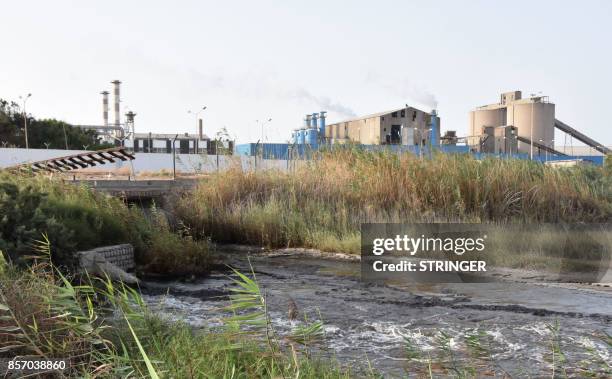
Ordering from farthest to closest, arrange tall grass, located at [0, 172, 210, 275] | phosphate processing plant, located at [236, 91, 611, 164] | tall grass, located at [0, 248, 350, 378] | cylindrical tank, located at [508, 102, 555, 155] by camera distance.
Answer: cylindrical tank, located at [508, 102, 555, 155]
phosphate processing plant, located at [236, 91, 611, 164]
tall grass, located at [0, 172, 210, 275]
tall grass, located at [0, 248, 350, 378]

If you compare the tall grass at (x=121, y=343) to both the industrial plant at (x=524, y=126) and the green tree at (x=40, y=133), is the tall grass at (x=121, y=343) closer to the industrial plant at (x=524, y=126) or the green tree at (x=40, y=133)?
the green tree at (x=40, y=133)

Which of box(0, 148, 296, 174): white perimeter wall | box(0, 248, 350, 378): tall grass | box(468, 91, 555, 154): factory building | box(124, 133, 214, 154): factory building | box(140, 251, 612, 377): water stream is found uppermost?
box(468, 91, 555, 154): factory building

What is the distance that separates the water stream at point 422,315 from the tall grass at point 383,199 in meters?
2.72

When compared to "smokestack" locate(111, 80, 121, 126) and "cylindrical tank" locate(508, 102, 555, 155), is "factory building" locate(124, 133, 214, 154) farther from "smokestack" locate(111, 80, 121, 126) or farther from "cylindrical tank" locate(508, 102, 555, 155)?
"cylindrical tank" locate(508, 102, 555, 155)

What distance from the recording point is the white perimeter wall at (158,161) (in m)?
17.5

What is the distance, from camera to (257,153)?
709 inches

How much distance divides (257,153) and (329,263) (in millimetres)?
6058

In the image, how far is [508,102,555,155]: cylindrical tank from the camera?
207 feet

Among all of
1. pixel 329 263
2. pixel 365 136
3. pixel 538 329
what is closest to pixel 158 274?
pixel 329 263

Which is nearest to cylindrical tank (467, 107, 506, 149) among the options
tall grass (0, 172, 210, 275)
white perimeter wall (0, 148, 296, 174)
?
white perimeter wall (0, 148, 296, 174)

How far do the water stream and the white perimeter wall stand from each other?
239 inches

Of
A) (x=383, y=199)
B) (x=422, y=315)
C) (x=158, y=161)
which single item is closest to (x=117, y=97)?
(x=158, y=161)

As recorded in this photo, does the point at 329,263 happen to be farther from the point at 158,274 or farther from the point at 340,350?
the point at 340,350

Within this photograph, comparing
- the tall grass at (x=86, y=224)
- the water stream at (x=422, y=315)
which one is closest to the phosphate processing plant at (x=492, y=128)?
the tall grass at (x=86, y=224)
